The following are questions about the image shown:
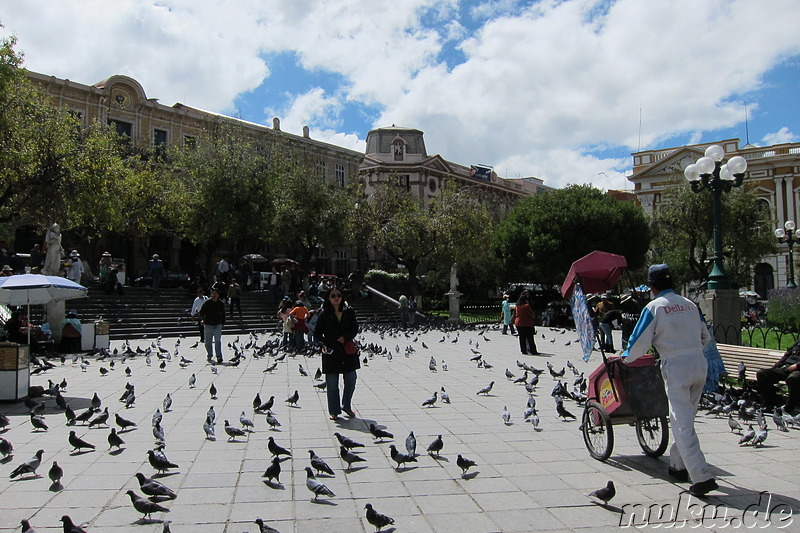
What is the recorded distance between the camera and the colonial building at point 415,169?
59531mm

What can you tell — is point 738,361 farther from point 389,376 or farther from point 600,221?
point 600,221

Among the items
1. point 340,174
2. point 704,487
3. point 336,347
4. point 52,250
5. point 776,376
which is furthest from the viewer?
point 340,174

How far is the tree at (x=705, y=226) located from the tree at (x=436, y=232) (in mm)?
10296

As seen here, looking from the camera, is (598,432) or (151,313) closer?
(598,432)

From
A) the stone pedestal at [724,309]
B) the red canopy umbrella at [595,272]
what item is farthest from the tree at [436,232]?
the red canopy umbrella at [595,272]

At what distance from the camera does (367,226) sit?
114 ft

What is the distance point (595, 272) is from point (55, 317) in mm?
14211

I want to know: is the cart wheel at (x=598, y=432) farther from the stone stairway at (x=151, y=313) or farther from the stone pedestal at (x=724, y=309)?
the stone stairway at (x=151, y=313)

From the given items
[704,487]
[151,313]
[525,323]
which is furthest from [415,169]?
[704,487]

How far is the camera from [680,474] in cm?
486

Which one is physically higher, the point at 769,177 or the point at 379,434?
the point at 769,177

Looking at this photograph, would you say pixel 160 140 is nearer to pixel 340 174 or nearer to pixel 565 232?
pixel 340 174

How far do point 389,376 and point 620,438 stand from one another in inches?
228

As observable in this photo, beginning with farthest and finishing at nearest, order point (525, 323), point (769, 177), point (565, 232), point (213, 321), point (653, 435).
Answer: point (769, 177), point (565, 232), point (525, 323), point (213, 321), point (653, 435)
